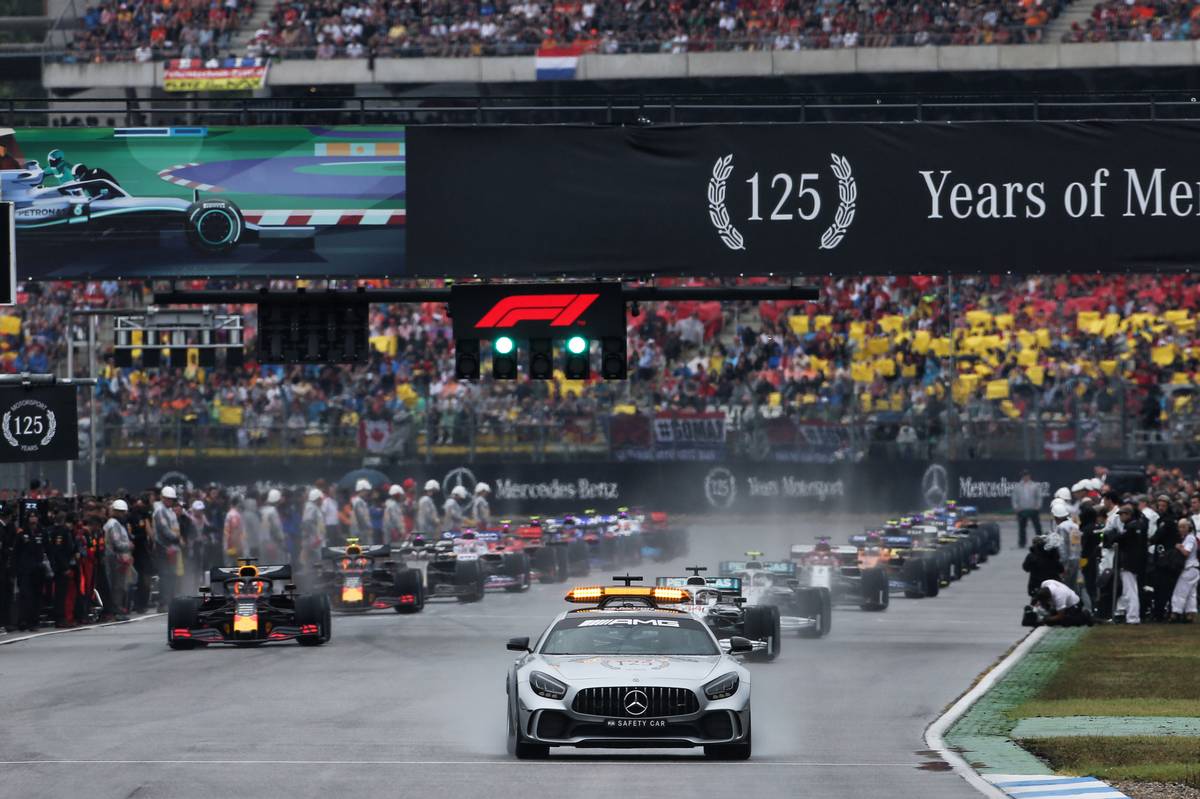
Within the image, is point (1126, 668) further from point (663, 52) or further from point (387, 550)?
point (663, 52)

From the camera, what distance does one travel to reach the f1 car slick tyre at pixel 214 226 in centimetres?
2411

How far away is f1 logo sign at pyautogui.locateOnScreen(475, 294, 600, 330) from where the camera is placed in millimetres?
21656

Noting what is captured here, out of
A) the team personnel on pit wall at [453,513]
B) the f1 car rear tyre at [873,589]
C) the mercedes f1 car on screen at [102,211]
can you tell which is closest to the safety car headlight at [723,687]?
the mercedes f1 car on screen at [102,211]

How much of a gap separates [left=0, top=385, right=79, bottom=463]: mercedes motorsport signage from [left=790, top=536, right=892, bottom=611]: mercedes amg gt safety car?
1041 cm

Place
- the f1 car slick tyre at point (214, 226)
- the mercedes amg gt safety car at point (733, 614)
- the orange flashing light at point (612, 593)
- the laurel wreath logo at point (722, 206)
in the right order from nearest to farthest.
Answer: the orange flashing light at point (612, 593) → the mercedes amg gt safety car at point (733, 614) → the laurel wreath logo at point (722, 206) → the f1 car slick tyre at point (214, 226)

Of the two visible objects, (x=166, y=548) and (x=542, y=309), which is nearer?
(x=542, y=309)

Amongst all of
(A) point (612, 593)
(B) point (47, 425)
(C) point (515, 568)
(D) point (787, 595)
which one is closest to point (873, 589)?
(D) point (787, 595)

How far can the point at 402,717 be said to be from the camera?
16.4 metres

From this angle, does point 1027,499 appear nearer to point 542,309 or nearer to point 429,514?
point 429,514

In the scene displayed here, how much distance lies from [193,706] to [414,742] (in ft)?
11.0

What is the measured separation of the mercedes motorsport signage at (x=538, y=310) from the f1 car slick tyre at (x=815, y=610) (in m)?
5.39

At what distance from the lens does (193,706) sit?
17.3m

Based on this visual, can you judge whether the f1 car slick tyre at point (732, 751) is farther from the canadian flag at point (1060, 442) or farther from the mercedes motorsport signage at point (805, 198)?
the canadian flag at point (1060, 442)

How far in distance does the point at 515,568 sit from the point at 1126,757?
21326 mm
